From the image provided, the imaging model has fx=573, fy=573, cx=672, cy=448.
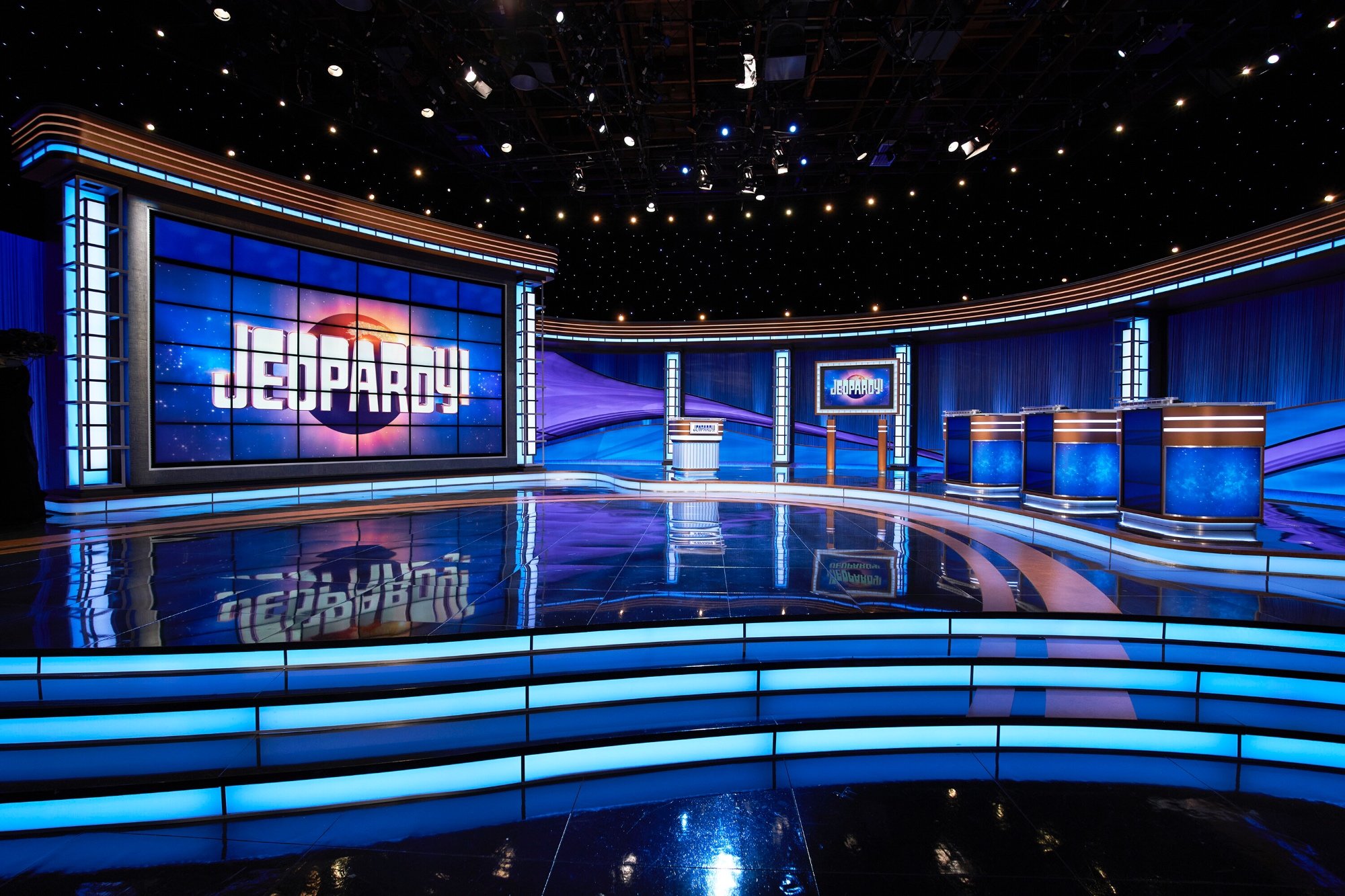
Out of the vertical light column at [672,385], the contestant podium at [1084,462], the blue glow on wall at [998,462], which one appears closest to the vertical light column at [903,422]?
the blue glow on wall at [998,462]

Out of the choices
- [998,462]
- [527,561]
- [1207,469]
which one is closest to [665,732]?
[527,561]

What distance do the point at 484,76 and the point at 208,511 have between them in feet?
22.9

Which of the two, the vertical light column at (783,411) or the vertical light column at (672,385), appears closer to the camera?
the vertical light column at (783,411)

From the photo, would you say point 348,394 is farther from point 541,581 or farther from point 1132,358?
point 1132,358

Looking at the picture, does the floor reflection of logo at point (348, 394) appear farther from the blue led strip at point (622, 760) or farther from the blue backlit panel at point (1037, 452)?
the blue backlit panel at point (1037, 452)

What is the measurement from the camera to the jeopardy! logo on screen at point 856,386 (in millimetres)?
12016

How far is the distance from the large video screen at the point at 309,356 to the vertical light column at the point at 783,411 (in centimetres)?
735

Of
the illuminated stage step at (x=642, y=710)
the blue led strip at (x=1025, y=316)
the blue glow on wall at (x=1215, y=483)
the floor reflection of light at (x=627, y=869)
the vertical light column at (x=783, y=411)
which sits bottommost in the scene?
the floor reflection of light at (x=627, y=869)

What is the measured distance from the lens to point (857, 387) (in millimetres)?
12312

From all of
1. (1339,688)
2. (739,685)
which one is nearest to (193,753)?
(739,685)

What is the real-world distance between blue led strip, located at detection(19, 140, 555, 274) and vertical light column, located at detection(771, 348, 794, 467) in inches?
268

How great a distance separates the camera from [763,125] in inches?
368

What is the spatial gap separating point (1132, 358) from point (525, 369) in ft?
39.0

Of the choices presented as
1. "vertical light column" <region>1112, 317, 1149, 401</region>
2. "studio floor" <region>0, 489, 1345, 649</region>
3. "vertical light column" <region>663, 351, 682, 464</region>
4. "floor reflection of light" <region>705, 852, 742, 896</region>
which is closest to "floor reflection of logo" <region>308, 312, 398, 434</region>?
"studio floor" <region>0, 489, 1345, 649</region>
